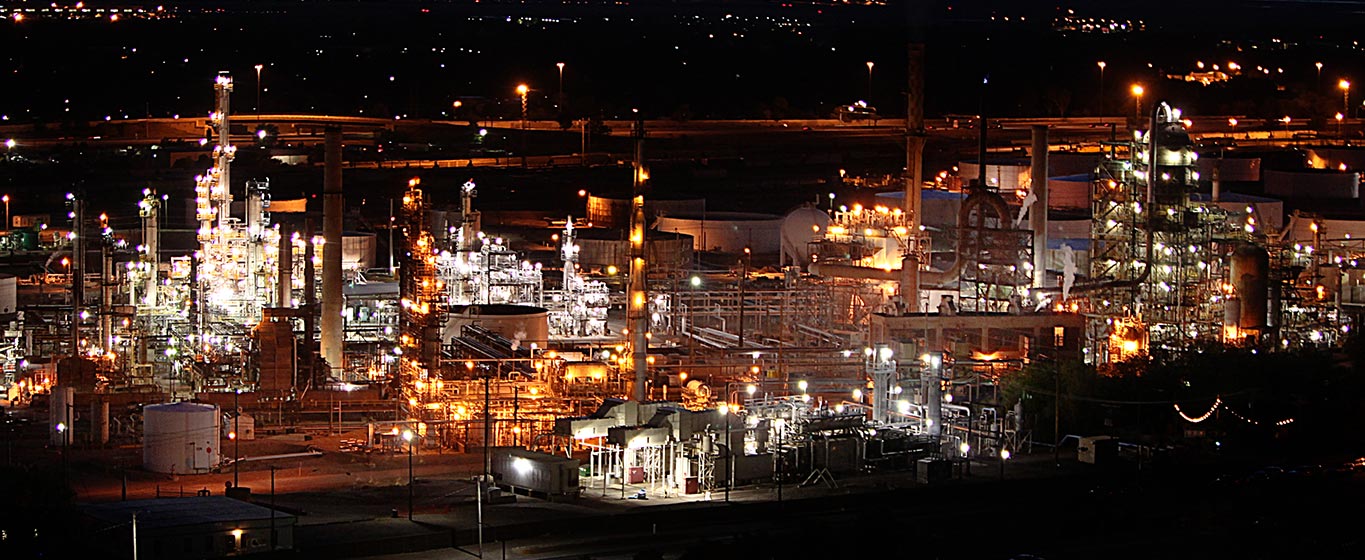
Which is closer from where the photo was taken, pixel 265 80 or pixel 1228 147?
pixel 1228 147

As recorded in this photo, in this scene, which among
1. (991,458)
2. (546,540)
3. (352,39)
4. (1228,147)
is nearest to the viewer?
(546,540)

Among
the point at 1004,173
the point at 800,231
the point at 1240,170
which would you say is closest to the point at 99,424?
the point at 800,231

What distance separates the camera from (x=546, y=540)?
24.7 meters

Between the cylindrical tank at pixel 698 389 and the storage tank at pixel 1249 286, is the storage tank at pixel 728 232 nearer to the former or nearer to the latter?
the storage tank at pixel 1249 286

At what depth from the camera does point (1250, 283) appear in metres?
35.9

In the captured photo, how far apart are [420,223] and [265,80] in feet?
200

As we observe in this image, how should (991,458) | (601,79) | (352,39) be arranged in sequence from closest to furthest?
(991,458)
(601,79)
(352,39)

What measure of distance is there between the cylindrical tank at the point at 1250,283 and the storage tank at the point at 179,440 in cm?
1749

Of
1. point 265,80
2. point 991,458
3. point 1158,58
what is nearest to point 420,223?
point 991,458

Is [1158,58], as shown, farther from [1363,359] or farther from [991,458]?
[991,458]

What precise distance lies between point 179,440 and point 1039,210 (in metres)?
19.0

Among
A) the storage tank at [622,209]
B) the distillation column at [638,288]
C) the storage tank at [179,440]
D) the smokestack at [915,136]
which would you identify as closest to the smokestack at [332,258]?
the distillation column at [638,288]

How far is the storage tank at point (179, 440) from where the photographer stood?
27.8 meters

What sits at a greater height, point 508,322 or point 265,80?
point 265,80
